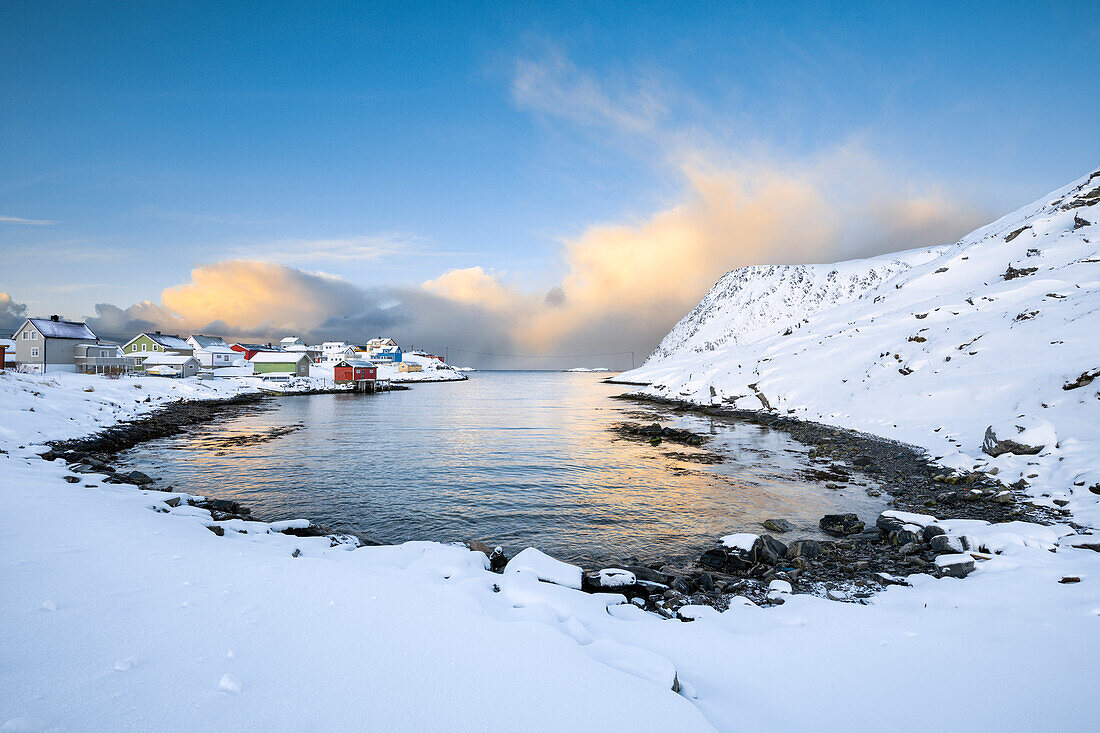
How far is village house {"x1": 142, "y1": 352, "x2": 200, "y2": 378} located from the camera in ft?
237

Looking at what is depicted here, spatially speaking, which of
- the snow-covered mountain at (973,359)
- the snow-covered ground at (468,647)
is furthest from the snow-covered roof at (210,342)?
the snow-covered ground at (468,647)

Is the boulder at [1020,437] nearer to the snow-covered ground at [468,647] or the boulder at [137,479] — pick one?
the snow-covered ground at [468,647]

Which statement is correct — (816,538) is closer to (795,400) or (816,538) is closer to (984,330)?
(984,330)

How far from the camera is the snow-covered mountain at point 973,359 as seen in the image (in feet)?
59.4

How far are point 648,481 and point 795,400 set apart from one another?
89.8 feet

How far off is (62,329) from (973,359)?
96679 mm

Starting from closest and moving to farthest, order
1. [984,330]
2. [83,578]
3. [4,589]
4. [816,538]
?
[4,589] → [83,578] → [816,538] → [984,330]

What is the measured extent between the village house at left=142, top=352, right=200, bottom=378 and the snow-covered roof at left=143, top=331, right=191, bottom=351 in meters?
6.16

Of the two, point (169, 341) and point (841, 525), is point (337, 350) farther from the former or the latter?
point (841, 525)

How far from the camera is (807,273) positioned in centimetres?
19025

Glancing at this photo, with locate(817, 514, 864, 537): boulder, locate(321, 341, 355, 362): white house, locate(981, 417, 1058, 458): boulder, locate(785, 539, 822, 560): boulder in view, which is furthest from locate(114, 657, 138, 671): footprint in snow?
locate(321, 341, 355, 362): white house

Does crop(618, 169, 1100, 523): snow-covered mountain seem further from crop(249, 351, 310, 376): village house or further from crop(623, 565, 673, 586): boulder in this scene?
crop(249, 351, 310, 376): village house

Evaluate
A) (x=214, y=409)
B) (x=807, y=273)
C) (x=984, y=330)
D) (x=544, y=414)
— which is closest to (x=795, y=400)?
(x=984, y=330)

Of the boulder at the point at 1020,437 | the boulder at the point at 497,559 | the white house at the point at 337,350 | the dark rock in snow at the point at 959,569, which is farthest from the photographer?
the white house at the point at 337,350
